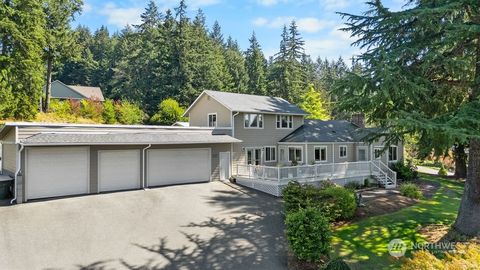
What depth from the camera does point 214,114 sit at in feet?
82.4

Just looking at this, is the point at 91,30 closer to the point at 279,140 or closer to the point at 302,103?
the point at 302,103

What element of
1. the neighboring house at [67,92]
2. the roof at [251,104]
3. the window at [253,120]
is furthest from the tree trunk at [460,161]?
the neighboring house at [67,92]

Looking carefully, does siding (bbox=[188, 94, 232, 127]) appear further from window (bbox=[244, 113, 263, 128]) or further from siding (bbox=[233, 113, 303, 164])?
window (bbox=[244, 113, 263, 128])

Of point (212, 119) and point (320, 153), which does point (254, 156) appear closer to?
point (212, 119)

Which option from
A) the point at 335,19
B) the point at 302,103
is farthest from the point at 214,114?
the point at 302,103

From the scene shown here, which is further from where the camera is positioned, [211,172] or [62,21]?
[62,21]

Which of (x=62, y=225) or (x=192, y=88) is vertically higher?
(x=192, y=88)

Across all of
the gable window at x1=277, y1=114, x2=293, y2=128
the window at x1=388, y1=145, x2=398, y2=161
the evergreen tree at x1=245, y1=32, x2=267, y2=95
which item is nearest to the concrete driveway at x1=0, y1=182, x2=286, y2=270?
the gable window at x1=277, y1=114, x2=293, y2=128

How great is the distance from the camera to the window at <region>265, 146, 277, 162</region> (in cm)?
2516

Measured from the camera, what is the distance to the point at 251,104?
25656 mm

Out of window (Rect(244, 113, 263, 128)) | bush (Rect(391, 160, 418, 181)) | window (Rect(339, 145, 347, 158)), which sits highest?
window (Rect(244, 113, 263, 128))

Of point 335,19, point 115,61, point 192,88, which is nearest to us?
→ point 335,19

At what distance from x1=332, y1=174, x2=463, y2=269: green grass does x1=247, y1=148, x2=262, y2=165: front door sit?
1110 centimetres

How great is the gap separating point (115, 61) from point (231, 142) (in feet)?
183
